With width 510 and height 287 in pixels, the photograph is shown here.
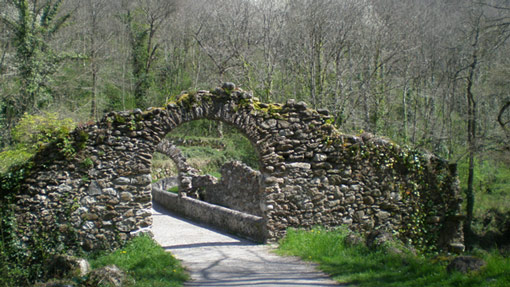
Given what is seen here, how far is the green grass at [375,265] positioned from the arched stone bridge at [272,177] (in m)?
0.86

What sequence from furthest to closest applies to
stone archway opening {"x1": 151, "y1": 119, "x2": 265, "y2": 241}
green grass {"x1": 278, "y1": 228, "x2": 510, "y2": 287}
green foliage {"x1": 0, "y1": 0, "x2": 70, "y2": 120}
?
green foliage {"x1": 0, "y1": 0, "x2": 70, "y2": 120}, stone archway opening {"x1": 151, "y1": 119, "x2": 265, "y2": 241}, green grass {"x1": 278, "y1": 228, "x2": 510, "y2": 287}

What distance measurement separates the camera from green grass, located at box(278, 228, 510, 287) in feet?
18.6

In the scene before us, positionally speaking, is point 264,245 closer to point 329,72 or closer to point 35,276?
point 35,276

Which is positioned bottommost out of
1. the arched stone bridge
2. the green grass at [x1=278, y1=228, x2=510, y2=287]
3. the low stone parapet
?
the low stone parapet

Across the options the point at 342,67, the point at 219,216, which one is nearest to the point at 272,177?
the point at 219,216

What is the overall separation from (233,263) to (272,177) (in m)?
2.36

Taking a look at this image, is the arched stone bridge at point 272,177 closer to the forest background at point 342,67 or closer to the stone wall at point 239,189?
the stone wall at point 239,189

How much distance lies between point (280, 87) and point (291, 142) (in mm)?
13946

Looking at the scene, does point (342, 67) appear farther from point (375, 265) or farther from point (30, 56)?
point (375, 265)

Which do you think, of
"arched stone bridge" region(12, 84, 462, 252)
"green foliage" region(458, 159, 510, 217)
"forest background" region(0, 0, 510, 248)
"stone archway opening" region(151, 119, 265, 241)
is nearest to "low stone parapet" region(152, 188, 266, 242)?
"stone archway opening" region(151, 119, 265, 241)

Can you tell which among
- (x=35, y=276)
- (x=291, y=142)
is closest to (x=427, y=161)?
(x=291, y=142)

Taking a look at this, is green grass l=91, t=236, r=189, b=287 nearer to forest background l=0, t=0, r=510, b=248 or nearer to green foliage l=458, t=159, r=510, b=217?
forest background l=0, t=0, r=510, b=248

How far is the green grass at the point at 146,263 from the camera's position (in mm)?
6996

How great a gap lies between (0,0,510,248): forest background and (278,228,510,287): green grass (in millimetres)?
8695
